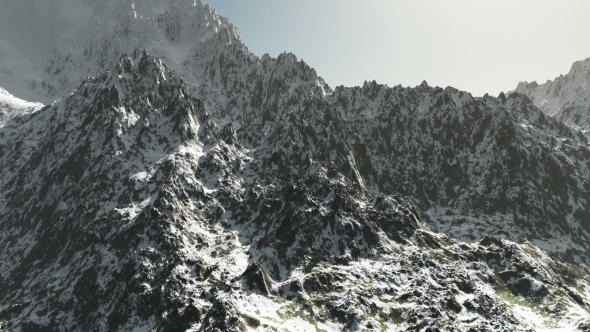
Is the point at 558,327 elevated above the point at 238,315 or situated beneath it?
elevated above

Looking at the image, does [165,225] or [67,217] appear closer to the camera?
[165,225]

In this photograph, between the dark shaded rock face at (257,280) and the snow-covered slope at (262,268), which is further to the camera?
the dark shaded rock face at (257,280)

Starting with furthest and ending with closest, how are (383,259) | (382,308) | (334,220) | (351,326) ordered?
(334,220)
(383,259)
(382,308)
(351,326)

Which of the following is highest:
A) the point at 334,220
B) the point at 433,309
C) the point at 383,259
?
the point at 334,220

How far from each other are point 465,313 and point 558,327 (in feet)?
84.0

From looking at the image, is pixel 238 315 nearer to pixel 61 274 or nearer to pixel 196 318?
pixel 196 318

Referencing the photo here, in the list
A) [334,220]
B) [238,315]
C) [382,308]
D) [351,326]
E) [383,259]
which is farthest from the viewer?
[334,220]

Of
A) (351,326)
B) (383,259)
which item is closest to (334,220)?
(383,259)

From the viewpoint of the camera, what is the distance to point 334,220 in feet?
521

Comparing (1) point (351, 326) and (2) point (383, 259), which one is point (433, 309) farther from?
(2) point (383, 259)

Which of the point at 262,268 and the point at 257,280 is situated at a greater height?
the point at 262,268

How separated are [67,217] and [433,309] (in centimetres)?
15960

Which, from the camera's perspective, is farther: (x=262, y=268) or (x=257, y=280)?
(x=262, y=268)

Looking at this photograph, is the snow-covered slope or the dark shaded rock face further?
the dark shaded rock face
